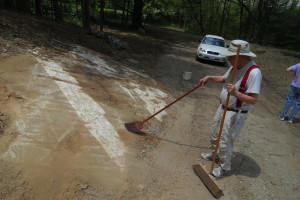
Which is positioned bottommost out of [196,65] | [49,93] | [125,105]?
[196,65]

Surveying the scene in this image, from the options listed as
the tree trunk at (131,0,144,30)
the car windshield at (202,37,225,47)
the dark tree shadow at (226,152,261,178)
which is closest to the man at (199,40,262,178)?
the dark tree shadow at (226,152,261,178)

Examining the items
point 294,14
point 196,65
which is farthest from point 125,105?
point 294,14

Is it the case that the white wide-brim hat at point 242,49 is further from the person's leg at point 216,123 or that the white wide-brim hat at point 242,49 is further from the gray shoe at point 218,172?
the gray shoe at point 218,172

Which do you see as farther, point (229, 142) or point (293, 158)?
point (293, 158)

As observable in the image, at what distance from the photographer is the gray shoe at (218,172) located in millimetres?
4125

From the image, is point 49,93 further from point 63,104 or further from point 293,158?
point 293,158

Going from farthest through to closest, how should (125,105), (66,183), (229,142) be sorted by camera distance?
1. (125,105)
2. (229,142)
3. (66,183)

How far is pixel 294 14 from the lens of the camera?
28.0 meters

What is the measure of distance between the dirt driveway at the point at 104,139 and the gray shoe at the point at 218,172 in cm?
13

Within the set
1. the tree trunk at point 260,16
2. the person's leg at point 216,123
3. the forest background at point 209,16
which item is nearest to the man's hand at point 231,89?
the person's leg at point 216,123

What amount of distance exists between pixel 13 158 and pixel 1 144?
27 centimetres

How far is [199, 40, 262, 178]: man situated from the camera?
3.46 meters

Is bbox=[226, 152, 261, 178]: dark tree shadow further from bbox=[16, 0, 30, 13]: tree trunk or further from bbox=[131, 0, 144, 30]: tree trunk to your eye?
bbox=[131, 0, 144, 30]: tree trunk

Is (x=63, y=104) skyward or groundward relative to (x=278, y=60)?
skyward
